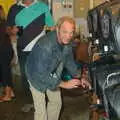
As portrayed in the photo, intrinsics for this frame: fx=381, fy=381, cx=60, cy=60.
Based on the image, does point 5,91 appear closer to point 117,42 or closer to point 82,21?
point 82,21

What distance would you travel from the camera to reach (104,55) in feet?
11.7

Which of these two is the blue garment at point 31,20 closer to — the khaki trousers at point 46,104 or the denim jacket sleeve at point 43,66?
the khaki trousers at point 46,104

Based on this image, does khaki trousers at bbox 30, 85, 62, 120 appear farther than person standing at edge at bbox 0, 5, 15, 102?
No

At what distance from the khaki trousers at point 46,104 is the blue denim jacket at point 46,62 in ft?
0.42

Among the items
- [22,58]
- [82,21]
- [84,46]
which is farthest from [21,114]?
[82,21]

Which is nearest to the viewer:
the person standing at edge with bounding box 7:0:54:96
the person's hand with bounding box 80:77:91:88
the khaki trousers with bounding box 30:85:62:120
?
the person's hand with bounding box 80:77:91:88

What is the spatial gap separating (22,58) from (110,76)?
2800mm

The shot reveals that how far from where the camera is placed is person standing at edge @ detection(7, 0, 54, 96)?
5023 mm

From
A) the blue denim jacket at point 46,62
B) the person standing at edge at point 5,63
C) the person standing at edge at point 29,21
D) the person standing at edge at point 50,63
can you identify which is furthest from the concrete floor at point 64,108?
the blue denim jacket at point 46,62

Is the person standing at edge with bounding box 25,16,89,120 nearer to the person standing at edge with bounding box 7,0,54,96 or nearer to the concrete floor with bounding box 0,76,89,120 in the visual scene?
the concrete floor with bounding box 0,76,89,120

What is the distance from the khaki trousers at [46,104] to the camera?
150 inches

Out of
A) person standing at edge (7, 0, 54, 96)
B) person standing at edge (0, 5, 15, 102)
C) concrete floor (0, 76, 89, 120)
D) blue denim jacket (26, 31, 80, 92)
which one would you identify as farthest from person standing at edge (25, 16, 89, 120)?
person standing at edge (0, 5, 15, 102)

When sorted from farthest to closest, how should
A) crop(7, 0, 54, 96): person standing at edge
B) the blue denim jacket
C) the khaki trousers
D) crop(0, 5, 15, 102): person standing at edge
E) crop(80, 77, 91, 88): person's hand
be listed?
1. crop(0, 5, 15, 102): person standing at edge
2. crop(7, 0, 54, 96): person standing at edge
3. the khaki trousers
4. the blue denim jacket
5. crop(80, 77, 91, 88): person's hand

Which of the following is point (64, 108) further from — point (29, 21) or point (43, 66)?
point (43, 66)
